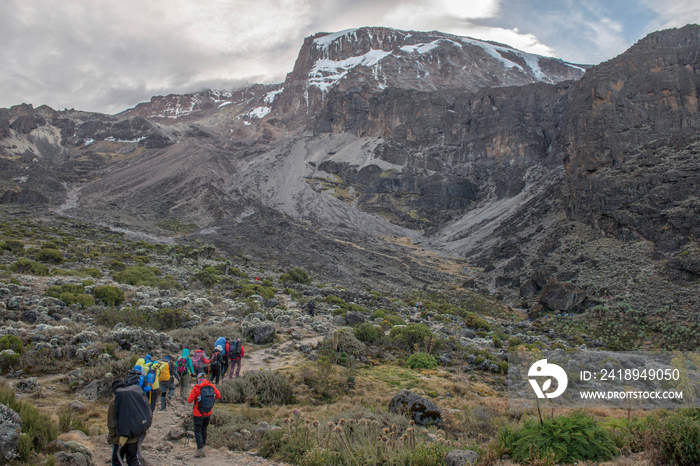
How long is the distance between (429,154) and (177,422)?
106 metres

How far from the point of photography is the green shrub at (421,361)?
11.5 m

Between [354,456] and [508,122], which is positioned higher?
[508,122]

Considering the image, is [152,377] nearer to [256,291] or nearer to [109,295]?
[109,295]

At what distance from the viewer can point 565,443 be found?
431 centimetres

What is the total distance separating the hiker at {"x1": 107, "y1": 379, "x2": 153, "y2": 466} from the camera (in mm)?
4492

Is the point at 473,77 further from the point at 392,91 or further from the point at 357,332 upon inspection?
the point at 357,332

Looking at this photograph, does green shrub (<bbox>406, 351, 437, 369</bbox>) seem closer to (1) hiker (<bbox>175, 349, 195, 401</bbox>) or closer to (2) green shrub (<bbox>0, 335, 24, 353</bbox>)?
(1) hiker (<bbox>175, 349, 195, 401</bbox>)

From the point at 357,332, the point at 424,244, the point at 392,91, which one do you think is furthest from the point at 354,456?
the point at 392,91

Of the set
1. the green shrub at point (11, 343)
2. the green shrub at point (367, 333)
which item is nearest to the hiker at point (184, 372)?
the green shrub at point (11, 343)

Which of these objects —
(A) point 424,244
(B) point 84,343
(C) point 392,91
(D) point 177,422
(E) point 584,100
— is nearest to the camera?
(D) point 177,422

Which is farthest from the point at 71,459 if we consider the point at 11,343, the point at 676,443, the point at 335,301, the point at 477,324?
the point at 477,324

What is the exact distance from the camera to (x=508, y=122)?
9725 centimetres

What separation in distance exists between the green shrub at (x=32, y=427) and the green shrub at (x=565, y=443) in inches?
223

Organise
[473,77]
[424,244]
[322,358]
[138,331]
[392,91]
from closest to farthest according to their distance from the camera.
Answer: [138,331] < [322,358] < [424,244] < [392,91] < [473,77]
